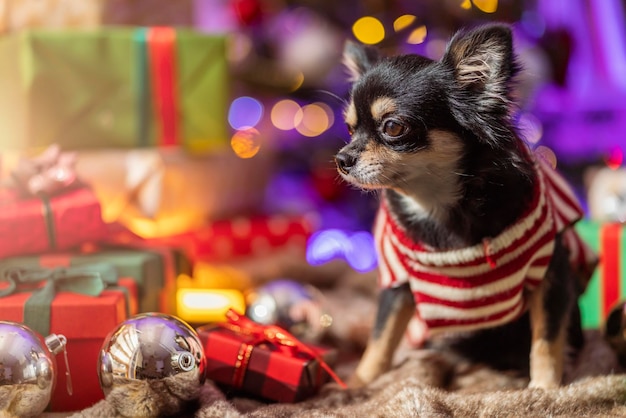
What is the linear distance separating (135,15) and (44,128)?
0.53m

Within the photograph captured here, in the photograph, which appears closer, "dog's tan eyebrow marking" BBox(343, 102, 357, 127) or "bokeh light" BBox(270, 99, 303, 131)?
"dog's tan eyebrow marking" BBox(343, 102, 357, 127)

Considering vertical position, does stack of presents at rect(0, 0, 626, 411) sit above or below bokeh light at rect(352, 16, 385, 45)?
below

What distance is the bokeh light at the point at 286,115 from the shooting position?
2838 mm

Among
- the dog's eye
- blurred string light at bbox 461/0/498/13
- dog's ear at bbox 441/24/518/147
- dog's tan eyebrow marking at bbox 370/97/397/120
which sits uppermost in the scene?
blurred string light at bbox 461/0/498/13

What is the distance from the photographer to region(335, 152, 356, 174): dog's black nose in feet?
4.09

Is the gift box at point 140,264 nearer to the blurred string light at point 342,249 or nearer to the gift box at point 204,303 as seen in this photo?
the gift box at point 204,303

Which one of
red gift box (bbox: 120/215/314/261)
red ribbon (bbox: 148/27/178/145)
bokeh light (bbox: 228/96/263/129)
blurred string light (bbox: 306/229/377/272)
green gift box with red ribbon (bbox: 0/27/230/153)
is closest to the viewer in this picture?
green gift box with red ribbon (bbox: 0/27/230/153)

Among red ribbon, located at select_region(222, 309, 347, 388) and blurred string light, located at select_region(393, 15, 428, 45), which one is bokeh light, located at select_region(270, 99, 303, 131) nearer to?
blurred string light, located at select_region(393, 15, 428, 45)

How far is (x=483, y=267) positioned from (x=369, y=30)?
4.97 ft

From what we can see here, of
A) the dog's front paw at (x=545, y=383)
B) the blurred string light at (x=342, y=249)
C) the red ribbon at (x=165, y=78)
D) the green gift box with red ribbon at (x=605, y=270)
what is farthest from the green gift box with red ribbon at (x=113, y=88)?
the dog's front paw at (x=545, y=383)

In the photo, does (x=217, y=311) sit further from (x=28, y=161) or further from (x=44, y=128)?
(x=44, y=128)

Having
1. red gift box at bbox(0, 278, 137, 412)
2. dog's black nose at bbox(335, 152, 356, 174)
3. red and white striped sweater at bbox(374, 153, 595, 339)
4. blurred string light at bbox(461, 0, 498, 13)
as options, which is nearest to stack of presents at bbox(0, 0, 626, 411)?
red gift box at bbox(0, 278, 137, 412)

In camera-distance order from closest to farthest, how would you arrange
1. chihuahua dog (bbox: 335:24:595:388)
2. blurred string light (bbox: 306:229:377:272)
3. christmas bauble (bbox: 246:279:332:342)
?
chihuahua dog (bbox: 335:24:595:388) → christmas bauble (bbox: 246:279:332:342) → blurred string light (bbox: 306:229:377:272)

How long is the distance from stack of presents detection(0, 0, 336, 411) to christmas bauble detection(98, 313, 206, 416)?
0.16 m
